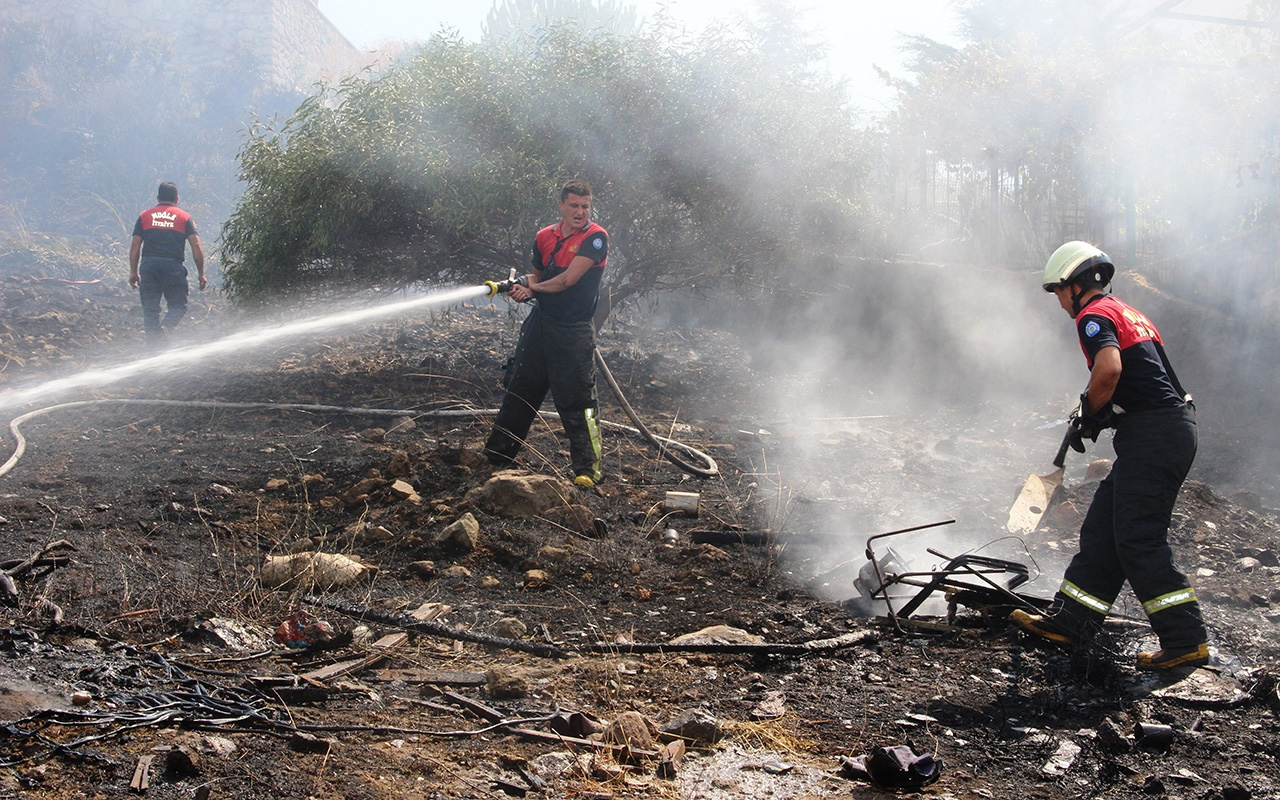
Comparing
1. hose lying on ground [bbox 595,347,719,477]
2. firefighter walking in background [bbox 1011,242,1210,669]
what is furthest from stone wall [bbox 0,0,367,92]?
firefighter walking in background [bbox 1011,242,1210,669]

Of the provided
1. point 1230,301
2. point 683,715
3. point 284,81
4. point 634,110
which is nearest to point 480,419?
point 634,110

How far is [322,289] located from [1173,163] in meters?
9.07

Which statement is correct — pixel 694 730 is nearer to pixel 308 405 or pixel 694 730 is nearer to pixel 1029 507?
pixel 1029 507

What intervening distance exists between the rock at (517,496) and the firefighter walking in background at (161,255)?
230 inches

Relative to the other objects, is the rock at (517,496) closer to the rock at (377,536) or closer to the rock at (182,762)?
the rock at (377,536)

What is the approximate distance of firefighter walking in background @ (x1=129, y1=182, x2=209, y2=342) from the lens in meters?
9.30

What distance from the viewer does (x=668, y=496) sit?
5477mm

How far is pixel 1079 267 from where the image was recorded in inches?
146

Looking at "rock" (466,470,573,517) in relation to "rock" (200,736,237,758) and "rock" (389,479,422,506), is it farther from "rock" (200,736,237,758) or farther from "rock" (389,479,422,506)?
"rock" (200,736,237,758)

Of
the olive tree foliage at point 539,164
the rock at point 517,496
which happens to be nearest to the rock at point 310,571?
the rock at point 517,496

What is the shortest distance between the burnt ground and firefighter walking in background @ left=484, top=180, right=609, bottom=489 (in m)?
0.32

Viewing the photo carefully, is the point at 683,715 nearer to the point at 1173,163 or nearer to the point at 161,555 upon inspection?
the point at 161,555

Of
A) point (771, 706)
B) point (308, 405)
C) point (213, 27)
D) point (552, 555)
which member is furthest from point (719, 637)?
point (213, 27)

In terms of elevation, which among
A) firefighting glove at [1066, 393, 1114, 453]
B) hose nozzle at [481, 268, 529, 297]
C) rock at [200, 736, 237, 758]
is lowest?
rock at [200, 736, 237, 758]
